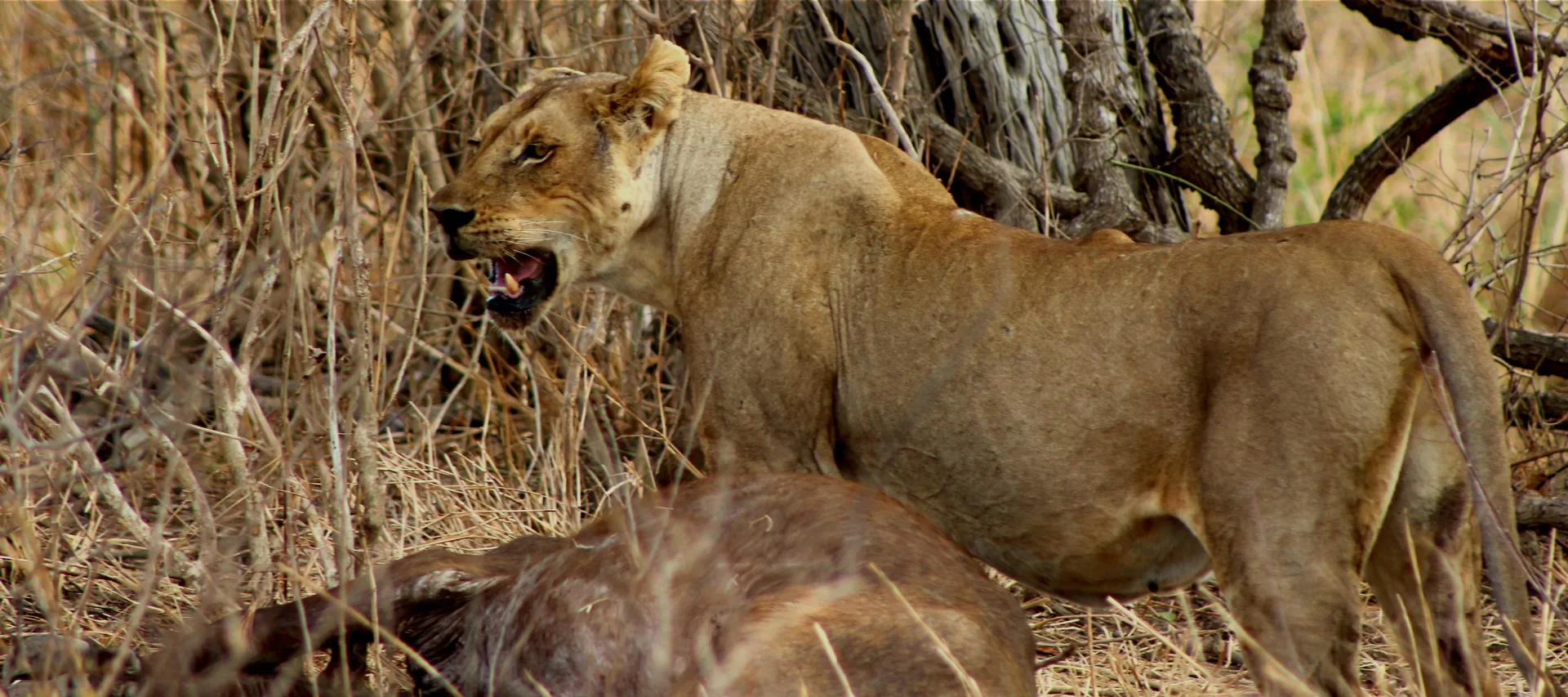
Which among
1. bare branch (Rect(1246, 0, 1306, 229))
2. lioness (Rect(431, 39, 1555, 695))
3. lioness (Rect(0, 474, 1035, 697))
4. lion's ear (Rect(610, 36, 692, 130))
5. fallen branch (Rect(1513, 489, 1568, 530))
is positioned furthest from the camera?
bare branch (Rect(1246, 0, 1306, 229))

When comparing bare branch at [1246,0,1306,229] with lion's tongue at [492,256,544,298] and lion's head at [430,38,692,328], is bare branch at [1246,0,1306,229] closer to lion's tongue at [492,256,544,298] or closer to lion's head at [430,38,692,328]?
lion's head at [430,38,692,328]

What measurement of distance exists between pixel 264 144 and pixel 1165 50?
292cm

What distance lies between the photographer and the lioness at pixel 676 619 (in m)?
2.72

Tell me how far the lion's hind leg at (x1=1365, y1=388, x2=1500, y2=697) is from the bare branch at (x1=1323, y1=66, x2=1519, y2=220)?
199 centimetres

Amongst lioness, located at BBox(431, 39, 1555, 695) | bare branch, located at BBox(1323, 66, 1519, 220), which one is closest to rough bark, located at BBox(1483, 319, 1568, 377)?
bare branch, located at BBox(1323, 66, 1519, 220)

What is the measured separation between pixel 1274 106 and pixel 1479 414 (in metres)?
2.44

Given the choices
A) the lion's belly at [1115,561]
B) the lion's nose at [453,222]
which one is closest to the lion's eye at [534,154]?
the lion's nose at [453,222]

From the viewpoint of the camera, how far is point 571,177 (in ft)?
13.3

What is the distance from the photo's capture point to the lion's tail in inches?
121

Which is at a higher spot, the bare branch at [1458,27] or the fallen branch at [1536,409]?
the bare branch at [1458,27]

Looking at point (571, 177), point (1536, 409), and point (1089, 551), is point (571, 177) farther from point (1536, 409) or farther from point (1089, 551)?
point (1536, 409)

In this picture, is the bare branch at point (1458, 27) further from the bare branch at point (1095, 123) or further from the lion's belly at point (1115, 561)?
the lion's belly at point (1115, 561)

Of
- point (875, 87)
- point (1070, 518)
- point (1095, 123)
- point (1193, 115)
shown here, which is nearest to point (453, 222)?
point (875, 87)

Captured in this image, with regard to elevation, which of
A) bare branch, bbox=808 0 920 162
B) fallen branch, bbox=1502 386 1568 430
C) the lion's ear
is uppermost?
the lion's ear
